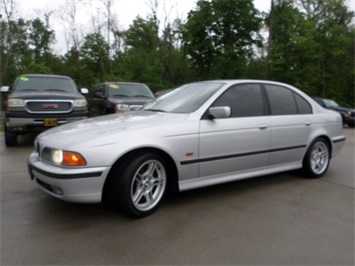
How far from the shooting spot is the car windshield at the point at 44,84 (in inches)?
313

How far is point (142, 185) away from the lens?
10.9 ft

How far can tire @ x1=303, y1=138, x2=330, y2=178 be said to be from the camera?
484cm

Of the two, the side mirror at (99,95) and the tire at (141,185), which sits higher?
the side mirror at (99,95)

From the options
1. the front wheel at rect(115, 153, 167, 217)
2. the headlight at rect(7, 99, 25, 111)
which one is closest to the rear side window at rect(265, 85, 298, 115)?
the front wheel at rect(115, 153, 167, 217)

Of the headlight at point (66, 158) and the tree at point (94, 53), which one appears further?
the tree at point (94, 53)

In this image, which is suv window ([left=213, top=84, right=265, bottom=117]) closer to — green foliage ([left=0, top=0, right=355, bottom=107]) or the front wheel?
the front wheel

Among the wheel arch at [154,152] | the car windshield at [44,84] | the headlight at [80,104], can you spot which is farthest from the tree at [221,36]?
the wheel arch at [154,152]

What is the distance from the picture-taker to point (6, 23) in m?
20.2

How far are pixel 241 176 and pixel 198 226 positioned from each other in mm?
1151

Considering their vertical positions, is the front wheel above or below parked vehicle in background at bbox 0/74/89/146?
below

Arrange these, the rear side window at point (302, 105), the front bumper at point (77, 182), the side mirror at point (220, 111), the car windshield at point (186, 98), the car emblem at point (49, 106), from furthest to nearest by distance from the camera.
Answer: the car emblem at point (49, 106), the rear side window at point (302, 105), the car windshield at point (186, 98), the side mirror at point (220, 111), the front bumper at point (77, 182)

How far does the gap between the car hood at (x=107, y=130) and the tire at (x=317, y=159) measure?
2.31 meters

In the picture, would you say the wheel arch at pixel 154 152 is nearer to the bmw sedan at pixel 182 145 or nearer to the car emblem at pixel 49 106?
the bmw sedan at pixel 182 145

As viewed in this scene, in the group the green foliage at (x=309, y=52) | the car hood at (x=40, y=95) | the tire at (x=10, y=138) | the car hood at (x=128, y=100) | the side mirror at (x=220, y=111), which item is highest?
the green foliage at (x=309, y=52)
